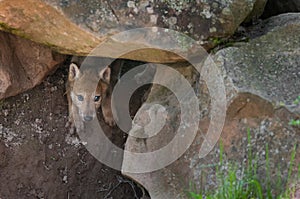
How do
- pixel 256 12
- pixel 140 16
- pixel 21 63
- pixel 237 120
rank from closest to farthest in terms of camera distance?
pixel 237 120 → pixel 140 16 → pixel 256 12 → pixel 21 63

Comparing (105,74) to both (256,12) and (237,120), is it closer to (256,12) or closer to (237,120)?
(256,12)

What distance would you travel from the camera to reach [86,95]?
5.03 m

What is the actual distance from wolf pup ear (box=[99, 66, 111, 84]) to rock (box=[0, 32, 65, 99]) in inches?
15.4

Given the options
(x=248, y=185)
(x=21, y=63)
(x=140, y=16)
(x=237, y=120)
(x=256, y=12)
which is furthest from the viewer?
(x=21, y=63)

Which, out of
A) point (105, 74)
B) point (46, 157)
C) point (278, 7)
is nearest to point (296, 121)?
point (278, 7)

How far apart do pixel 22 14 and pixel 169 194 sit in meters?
1.52

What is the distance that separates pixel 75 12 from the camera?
12.0ft

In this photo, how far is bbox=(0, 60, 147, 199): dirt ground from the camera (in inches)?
190

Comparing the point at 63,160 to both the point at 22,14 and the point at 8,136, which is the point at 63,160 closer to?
the point at 8,136

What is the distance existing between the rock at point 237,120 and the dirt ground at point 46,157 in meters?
0.84

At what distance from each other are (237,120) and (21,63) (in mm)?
1911

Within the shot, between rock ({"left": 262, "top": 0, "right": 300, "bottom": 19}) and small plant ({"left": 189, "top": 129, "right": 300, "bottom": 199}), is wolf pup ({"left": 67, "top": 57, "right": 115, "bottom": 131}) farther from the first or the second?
small plant ({"left": 189, "top": 129, "right": 300, "bottom": 199})

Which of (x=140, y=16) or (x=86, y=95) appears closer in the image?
(x=140, y=16)

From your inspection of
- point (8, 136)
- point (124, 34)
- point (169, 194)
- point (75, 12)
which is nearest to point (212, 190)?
point (169, 194)
